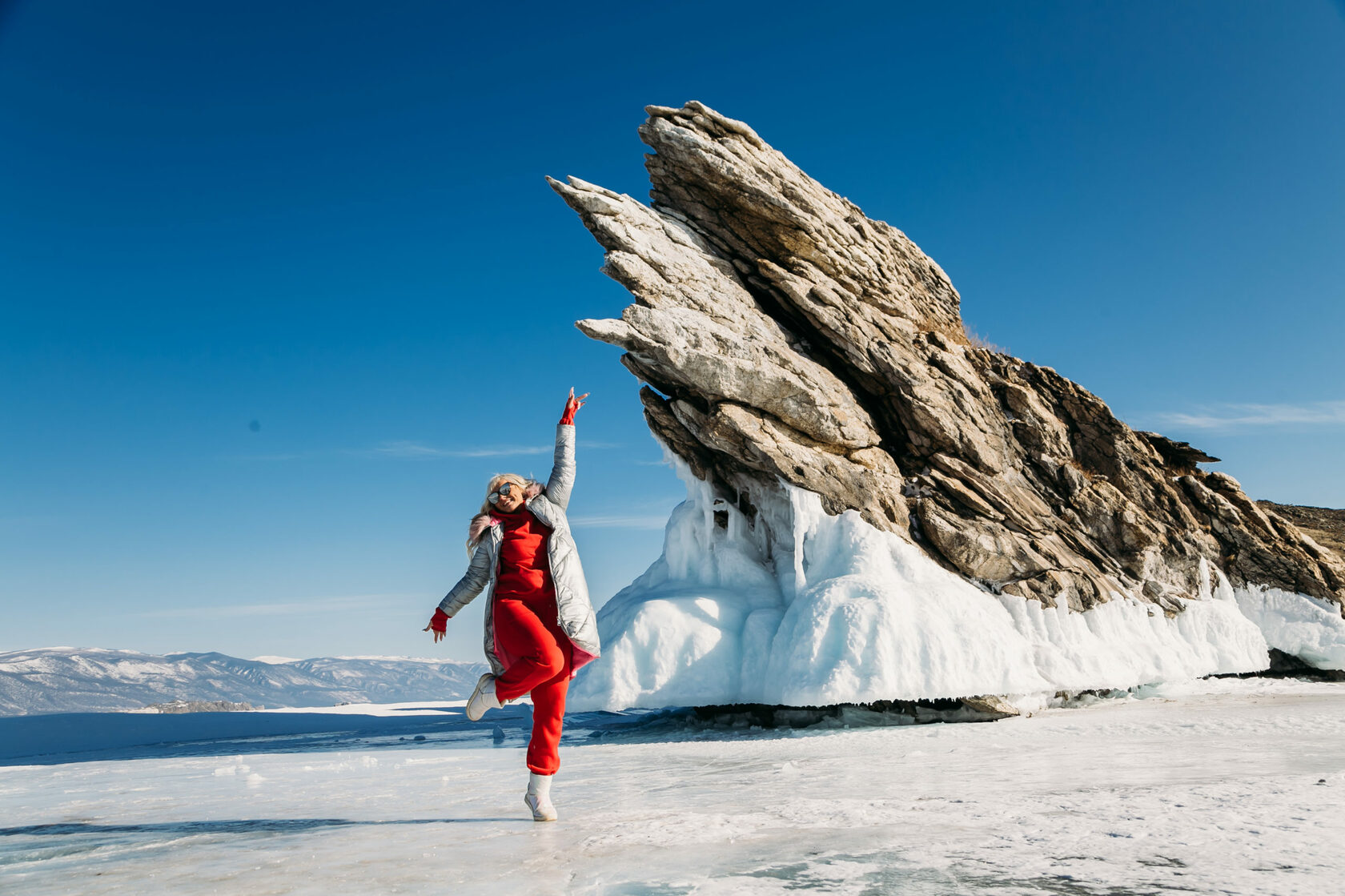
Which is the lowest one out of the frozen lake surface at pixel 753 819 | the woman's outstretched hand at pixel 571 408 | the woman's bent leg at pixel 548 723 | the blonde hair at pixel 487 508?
the frozen lake surface at pixel 753 819

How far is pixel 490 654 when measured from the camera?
541 cm

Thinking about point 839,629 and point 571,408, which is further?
point 839,629

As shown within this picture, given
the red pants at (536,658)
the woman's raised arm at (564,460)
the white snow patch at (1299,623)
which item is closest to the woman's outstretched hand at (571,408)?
the woman's raised arm at (564,460)

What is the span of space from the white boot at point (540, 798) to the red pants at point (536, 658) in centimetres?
16

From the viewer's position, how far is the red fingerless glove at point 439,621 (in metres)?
5.41

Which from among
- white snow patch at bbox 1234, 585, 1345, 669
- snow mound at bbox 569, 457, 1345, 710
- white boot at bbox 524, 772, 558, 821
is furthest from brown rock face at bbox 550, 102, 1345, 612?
white boot at bbox 524, 772, 558, 821

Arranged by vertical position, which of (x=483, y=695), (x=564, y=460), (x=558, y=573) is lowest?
(x=483, y=695)

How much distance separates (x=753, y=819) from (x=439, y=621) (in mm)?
2377

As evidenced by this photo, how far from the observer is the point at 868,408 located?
1487 cm

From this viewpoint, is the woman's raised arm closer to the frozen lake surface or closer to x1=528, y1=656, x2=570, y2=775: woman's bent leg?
x1=528, y1=656, x2=570, y2=775: woman's bent leg

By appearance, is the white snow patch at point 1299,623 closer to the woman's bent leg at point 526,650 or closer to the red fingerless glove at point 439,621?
the woman's bent leg at point 526,650

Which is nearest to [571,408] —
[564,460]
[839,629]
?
[564,460]

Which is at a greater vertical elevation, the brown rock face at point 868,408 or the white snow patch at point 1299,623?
the brown rock face at point 868,408

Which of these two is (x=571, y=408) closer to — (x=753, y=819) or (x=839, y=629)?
(x=753, y=819)
